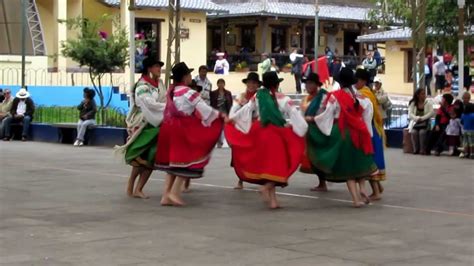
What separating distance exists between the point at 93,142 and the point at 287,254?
561 inches

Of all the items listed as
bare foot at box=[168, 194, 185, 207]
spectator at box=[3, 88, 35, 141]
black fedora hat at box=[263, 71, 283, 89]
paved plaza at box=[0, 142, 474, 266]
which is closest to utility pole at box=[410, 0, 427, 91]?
paved plaza at box=[0, 142, 474, 266]

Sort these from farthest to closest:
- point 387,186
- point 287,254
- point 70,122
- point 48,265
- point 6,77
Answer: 1. point 6,77
2. point 70,122
3. point 387,186
4. point 287,254
5. point 48,265

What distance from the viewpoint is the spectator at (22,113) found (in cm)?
2378

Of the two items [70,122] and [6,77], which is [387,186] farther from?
[6,77]

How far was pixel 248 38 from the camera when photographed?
4672 cm

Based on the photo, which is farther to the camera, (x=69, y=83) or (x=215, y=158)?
(x=69, y=83)

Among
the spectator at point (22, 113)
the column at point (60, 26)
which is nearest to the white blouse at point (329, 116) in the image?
the spectator at point (22, 113)

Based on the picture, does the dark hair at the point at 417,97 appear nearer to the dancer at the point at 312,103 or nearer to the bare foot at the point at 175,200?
the dancer at the point at 312,103

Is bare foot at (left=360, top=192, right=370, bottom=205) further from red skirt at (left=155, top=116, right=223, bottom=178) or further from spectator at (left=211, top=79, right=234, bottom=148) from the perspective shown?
spectator at (left=211, top=79, right=234, bottom=148)

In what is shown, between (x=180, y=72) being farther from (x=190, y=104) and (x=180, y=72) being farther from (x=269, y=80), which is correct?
(x=269, y=80)

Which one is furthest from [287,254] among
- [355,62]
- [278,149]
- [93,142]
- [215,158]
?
[355,62]

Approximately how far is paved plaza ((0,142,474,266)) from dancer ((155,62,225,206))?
0.46 m

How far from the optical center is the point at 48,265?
7.97 meters

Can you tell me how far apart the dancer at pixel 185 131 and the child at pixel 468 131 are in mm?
8162
